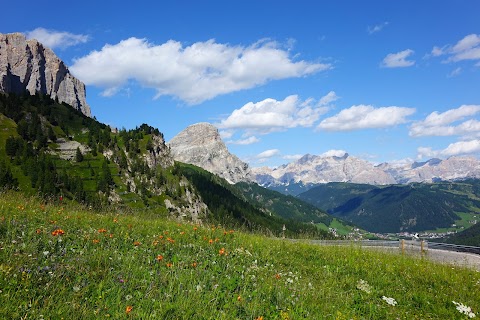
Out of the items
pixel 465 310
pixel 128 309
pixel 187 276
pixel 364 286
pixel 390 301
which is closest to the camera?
pixel 128 309

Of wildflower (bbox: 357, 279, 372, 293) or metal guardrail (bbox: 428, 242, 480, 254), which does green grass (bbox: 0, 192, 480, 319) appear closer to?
wildflower (bbox: 357, 279, 372, 293)

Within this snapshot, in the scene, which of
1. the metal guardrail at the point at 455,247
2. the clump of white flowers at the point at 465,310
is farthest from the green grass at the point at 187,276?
the metal guardrail at the point at 455,247

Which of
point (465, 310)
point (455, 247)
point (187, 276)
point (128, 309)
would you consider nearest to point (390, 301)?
point (465, 310)

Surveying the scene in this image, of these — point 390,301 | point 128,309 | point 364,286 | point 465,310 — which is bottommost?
point 465,310

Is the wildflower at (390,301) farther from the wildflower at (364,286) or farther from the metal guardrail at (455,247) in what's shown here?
the metal guardrail at (455,247)

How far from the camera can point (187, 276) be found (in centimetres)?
841

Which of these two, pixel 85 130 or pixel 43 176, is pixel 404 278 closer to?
pixel 43 176

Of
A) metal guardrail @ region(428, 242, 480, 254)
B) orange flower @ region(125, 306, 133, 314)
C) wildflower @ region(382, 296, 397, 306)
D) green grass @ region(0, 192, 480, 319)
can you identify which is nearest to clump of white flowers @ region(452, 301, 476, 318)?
green grass @ region(0, 192, 480, 319)

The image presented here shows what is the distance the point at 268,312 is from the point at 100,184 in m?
152

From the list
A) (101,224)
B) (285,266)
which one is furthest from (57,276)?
(285,266)

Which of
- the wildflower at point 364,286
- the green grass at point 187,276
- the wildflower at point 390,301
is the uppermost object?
the green grass at point 187,276

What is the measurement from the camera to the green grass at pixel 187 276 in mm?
6453

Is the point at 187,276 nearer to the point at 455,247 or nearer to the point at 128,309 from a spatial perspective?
the point at 128,309

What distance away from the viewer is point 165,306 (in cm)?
662
